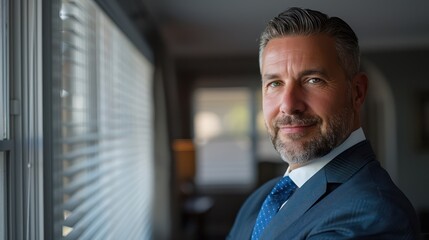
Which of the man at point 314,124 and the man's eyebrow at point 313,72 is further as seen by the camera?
the man's eyebrow at point 313,72

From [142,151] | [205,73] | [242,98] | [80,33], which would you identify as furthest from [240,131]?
[80,33]

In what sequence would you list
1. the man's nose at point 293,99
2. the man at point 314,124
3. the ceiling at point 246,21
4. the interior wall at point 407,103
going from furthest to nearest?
1. the interior wall at point 407,103
2. the ceiling at point 246,21
3. the man's nose at point 293,99
4. the man at point 314,124

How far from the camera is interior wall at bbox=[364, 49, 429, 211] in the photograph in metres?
5.23

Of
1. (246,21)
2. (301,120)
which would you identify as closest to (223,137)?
(246,21)

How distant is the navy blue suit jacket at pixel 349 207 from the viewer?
82cm

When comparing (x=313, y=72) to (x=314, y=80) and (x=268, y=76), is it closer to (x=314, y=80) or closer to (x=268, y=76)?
(x=314, y=80)

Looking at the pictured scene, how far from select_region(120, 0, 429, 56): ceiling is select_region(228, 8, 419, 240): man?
570mm

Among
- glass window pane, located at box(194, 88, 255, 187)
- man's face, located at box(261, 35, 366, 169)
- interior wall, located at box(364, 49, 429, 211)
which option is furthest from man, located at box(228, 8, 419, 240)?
glass window pane, located at box(194, 88, 255, 187)

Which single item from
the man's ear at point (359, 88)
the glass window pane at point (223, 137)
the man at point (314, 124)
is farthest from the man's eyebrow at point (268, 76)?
the glass window pane at point (223, 137)

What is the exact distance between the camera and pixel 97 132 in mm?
2064

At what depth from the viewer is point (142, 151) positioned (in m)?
3.33

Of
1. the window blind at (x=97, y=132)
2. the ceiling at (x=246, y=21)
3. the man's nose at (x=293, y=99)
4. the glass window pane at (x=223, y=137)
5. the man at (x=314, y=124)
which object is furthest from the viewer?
the glass window pane at (x=223, y=137)

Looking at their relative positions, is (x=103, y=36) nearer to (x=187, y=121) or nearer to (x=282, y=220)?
(x=282, y=220)

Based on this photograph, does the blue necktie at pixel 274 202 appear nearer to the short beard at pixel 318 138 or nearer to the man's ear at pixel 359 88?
the short beard at pixel 318 138
